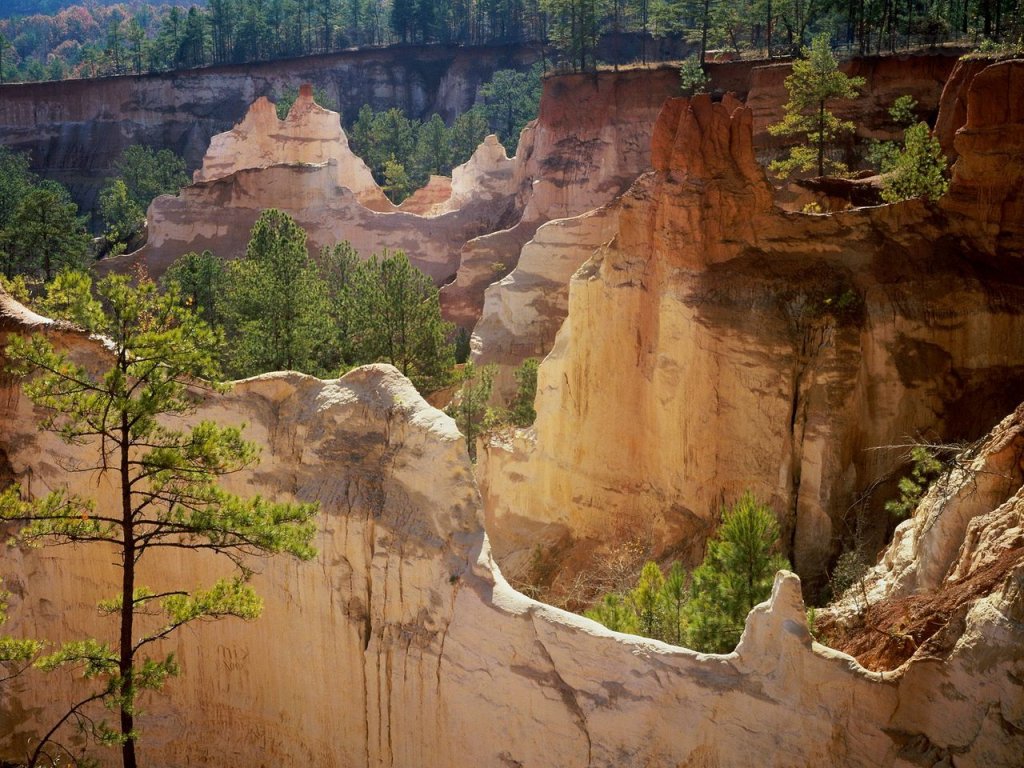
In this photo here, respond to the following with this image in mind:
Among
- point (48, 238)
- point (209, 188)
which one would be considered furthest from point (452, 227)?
point (48, 238)

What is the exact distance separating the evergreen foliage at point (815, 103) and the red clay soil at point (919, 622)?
74.2 ft

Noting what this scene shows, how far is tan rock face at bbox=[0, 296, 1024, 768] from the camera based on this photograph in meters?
11.6

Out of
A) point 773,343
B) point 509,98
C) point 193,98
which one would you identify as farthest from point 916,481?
point 193,98

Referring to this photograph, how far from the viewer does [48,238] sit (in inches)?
1623

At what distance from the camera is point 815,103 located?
3662cm


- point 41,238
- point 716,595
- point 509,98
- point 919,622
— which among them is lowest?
point 716,595

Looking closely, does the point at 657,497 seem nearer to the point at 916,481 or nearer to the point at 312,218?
the point at 916,481

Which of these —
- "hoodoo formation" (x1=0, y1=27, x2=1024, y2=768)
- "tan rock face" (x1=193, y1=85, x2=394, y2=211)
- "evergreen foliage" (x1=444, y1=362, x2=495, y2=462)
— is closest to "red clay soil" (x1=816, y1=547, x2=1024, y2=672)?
"hoodoo formation" (x1=0, y1=27, x2=1024, y2=768)

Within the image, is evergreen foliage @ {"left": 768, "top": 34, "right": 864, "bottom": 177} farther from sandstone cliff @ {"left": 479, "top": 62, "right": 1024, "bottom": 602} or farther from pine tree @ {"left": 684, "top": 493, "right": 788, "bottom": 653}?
pine tree @ {"left": 684, "top": 493, "right": 788, "bottom": 653}

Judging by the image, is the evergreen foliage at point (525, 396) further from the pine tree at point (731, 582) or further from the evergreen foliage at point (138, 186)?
the evergreen foliage at point (138, 186)

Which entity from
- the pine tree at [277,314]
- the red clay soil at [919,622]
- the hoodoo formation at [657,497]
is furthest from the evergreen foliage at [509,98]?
the red clay soil at [919,622]

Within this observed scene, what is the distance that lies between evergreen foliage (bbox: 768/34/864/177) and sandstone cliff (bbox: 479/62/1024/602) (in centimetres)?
1205

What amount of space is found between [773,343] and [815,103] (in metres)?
18.0

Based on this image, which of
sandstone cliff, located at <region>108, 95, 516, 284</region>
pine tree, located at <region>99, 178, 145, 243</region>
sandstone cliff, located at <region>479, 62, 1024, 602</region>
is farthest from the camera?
pine tree, located at <region>99, 178, 145, 243</region>
